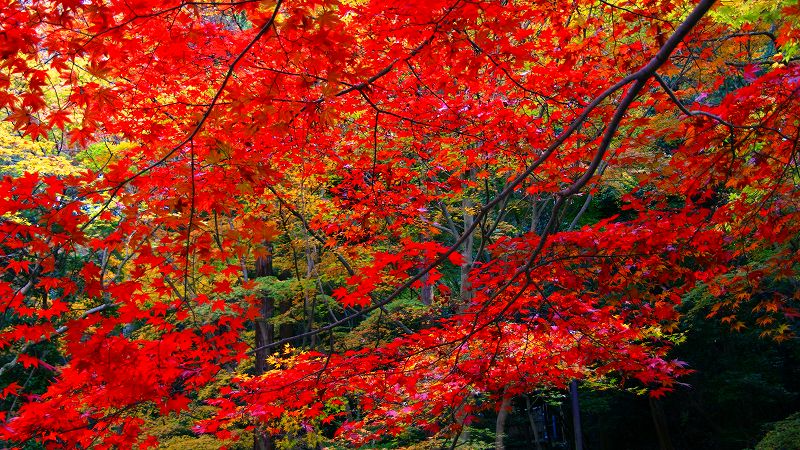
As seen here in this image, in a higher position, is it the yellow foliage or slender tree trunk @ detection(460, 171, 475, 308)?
the yellow foliage

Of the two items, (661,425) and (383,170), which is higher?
(383,170)

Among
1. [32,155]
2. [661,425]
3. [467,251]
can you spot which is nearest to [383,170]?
[467,251]

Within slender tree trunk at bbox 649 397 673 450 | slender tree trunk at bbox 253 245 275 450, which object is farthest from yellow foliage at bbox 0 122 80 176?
slender tree trunk at bbox 649 397 673 450

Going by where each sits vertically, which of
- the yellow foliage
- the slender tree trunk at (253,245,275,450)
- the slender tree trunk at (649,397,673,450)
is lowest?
the slender tree trunk at (649,397,673,450)

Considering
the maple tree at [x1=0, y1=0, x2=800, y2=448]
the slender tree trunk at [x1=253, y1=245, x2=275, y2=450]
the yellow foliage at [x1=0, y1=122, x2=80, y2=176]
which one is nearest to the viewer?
the maple tree at [x1=0, y1=0, x2=800, y2=448]

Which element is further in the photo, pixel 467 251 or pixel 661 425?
pixel 661 425

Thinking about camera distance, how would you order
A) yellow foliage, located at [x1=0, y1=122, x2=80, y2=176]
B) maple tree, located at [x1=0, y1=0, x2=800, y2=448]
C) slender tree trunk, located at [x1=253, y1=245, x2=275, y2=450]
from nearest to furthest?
maple tree, located at [x1=0, y1=0, x2=800, y2=448] < yellow foliage, located at [x1=0, y1=122, x2=80, y2=176] < slender tree trunk, located at [x1=253, y1=245, x2=275, y2=450]

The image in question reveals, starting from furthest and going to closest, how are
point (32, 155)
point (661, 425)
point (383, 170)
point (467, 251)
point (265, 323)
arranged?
point (661, 425) < point (265, 323) < point (467, 251) < point (32, 155) < point (383, 170)

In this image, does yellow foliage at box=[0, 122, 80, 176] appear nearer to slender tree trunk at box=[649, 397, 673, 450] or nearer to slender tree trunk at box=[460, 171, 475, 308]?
slender tree trunk at box=[460, 171, 475, 308]

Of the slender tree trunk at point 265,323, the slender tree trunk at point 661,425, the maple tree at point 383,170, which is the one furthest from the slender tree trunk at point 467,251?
the slender tree trunk at point 661,425

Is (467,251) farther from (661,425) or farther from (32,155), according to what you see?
(32,155)

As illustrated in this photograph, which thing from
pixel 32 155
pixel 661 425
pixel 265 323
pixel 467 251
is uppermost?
pixel 32 155

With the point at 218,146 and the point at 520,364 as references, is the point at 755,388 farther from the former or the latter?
the point at 218,146

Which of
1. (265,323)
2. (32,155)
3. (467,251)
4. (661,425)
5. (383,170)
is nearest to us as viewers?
(383,170)
